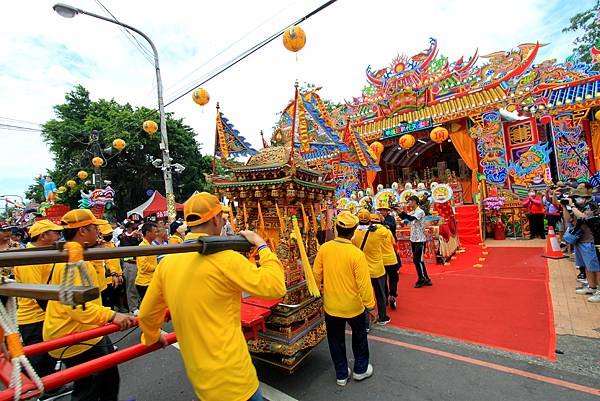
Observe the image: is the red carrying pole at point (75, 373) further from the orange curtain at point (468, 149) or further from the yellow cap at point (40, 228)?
the orange curtain at point (468, 149)

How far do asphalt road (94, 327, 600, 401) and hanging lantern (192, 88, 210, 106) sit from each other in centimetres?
653

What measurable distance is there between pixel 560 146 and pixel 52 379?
15.0 m

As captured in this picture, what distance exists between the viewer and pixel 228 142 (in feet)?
15.4

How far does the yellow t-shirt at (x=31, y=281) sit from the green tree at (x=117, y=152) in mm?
17590

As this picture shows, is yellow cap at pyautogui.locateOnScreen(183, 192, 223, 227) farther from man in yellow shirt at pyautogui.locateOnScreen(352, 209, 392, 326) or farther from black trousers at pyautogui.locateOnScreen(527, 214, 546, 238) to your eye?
black trousers at pyautogui.locateOnScreen(527, 214, 546, 238)

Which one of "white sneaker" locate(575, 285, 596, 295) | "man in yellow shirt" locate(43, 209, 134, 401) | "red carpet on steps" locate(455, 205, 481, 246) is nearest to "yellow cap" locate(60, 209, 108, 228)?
"man in yellow shirt" locate(43, 209, 134, 401)

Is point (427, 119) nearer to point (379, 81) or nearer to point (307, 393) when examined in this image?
point (379, 81)

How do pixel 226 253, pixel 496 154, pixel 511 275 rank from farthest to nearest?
pixel 496 154, pixel 511 275, pixel 226 253

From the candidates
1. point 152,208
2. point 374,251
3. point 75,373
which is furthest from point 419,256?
point 152,208

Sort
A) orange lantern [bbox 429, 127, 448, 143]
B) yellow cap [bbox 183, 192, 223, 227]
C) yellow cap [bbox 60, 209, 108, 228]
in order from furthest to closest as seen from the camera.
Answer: orange lantern [bbox 429, 127, 448, 143] → yellow cap [bbox 60, 209, 108, 228] → yellow cap [bbox 183, 192, 223, 227]

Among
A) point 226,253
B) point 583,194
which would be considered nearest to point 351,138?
point 583,194

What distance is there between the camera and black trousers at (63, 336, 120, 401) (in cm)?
231

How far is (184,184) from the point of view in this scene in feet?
73.5

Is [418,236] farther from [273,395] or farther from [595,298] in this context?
[273,395]
